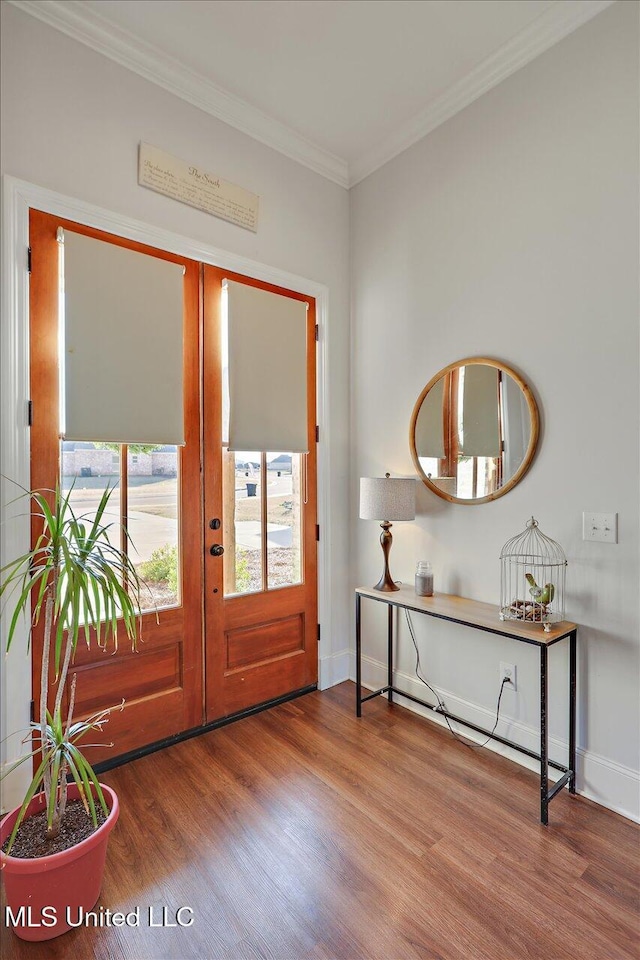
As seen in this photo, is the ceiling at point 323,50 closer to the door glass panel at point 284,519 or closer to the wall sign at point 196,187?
the wall sign at point 196,187

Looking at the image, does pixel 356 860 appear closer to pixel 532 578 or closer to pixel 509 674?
pixel 509 674

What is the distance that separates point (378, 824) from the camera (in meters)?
1.81

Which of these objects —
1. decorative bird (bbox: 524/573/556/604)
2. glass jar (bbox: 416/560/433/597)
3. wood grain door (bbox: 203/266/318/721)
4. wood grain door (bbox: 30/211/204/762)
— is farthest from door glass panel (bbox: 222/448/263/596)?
decorative bird (bbox: 524/573/556/604)

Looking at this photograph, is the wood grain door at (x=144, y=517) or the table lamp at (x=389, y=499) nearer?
the wood grain door at (x=144, y=517)

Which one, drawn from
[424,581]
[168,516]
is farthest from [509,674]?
[168,516]

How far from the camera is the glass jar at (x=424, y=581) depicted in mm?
2426

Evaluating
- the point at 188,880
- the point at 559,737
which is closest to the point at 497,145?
the point at 559,737

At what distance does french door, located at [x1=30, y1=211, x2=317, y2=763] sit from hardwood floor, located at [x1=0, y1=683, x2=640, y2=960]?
11.4 inches

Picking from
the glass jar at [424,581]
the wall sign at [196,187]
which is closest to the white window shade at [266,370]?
the wall sign at [196,187]

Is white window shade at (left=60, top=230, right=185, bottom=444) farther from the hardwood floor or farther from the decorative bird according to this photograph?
the decorative bird

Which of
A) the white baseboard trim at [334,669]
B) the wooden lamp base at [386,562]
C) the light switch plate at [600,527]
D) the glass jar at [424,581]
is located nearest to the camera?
the light switch plate at [600,527]

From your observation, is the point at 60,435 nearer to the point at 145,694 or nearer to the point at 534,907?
the point at 145,694

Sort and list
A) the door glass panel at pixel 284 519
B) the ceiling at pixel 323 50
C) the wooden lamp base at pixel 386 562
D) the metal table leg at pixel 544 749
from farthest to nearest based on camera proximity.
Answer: the door glass panel at pixel 284 519, the wooden lamp base at pixel 386 562, the ceiling at pixel 323 50, the metal table leg at pixel 544 749

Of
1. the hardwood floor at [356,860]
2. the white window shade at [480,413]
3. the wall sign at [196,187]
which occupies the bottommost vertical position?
the hardwood floor at [356,860]
